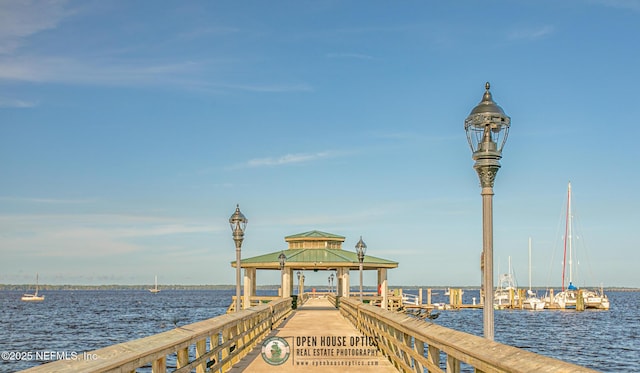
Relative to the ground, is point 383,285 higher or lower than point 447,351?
lower

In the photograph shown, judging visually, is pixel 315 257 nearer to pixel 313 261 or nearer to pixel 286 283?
pixel 313 261

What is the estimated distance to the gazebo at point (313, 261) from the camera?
1544 inches

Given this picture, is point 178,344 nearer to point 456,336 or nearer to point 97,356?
point 97,356

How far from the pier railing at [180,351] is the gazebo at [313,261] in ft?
74.2

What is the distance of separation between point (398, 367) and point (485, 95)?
497cm

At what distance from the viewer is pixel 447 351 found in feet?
25.1

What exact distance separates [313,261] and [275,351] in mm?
25073

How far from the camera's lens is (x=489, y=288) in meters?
8.18

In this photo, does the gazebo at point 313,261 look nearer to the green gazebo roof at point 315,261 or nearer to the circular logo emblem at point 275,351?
the green gazebo roof at point 315,261

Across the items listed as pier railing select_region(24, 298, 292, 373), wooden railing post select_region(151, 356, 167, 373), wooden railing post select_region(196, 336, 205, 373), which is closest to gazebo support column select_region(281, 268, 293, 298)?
pier railing select_region(24, 298, 292, 373)

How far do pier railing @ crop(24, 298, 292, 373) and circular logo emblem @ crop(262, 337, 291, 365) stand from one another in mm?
335

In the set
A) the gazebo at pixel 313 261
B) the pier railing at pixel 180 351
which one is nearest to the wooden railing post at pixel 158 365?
the pier railing at pixel 180 351

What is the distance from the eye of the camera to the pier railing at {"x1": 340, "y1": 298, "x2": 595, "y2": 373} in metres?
5.25

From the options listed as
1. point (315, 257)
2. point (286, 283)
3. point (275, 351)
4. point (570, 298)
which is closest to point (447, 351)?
point (275, 351)
